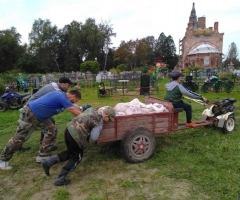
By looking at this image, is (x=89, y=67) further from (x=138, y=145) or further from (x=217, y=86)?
(x=138, y=145)

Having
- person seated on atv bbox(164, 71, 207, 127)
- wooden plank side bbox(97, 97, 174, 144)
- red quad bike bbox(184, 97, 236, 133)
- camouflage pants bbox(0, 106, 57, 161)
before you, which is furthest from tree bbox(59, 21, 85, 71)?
wooden plank side bbox(97, 97, 174, 144)

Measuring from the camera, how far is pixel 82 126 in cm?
304

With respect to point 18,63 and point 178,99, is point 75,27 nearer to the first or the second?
point 18,63

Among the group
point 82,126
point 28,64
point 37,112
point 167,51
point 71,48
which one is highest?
point 167,51

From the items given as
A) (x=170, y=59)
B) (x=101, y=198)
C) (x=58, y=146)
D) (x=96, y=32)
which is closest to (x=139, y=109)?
(x=101, y=198)

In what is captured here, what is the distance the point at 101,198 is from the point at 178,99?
2.63 m

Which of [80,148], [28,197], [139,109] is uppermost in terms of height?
[139,109]

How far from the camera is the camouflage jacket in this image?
9.95ft

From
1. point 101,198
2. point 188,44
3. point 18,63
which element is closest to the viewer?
point 101,198

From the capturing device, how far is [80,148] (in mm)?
3176

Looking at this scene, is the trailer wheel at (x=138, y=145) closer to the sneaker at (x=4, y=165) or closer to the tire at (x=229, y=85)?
the sneaker at (x=4, y=165)

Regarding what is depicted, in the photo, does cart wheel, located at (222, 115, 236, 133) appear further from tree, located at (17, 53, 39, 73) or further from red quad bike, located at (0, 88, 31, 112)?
tree, located at (17, 53, 39, 73)

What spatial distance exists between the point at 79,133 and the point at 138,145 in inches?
44.3

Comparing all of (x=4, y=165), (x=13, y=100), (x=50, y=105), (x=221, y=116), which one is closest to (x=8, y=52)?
(x=13, y=100)
